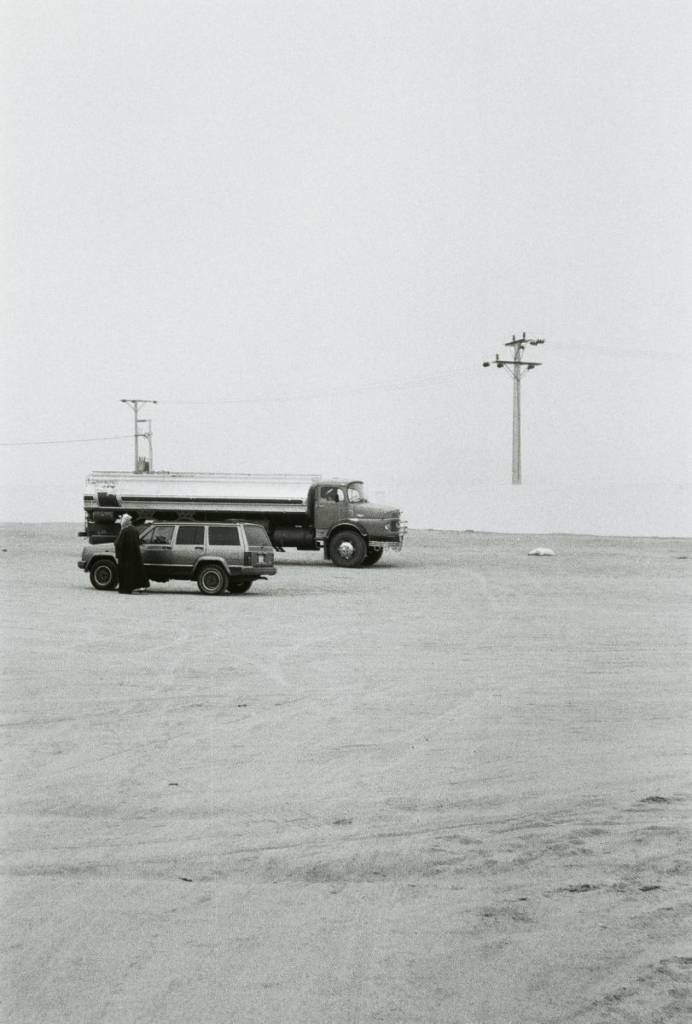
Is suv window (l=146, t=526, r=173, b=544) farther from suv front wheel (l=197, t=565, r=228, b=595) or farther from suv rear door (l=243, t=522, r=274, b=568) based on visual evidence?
suv rear door (l=243, t=522, r=274, b=568)

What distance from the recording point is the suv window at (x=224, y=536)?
21.0 meters

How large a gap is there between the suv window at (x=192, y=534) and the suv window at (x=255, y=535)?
34.5 inches

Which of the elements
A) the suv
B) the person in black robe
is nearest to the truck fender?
the suv

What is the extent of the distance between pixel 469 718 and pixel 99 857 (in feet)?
13.8

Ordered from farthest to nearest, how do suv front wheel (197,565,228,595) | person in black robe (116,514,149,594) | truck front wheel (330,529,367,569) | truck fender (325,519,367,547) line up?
truck fender (325,519,367,547), truck front wheel (330,529,367,569), suv front wheel (197,565,228,595), person in black robe (116,514,149,594)

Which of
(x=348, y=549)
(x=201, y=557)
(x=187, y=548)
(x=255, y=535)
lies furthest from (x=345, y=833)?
(x=348, y=549)

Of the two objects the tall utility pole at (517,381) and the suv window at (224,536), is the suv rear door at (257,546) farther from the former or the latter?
the tall utility pole at (517,381)

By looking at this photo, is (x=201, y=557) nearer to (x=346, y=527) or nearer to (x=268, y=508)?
(x=346, y=527)

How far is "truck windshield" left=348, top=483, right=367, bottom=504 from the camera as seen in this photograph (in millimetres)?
30625

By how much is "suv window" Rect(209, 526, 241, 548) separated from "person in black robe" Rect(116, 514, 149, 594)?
1.44 metres

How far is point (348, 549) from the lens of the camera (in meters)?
29.9

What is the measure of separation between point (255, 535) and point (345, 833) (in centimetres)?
1564

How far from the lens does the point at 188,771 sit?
7133 mm

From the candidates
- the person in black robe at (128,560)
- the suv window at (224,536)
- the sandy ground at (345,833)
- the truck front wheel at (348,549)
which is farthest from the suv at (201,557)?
the truck front wheel at (348,549)
